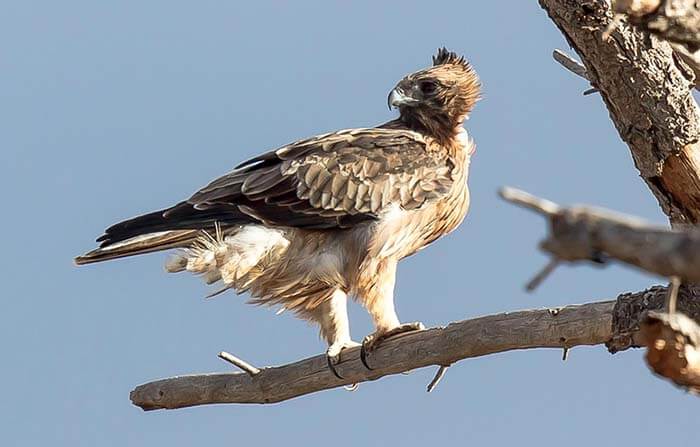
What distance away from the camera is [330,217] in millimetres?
7809

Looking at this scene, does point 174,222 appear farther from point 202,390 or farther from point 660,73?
point 660,73

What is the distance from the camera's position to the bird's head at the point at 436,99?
8.28 m

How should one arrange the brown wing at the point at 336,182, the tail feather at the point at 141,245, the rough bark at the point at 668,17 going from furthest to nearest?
the brown wing at the point at 336,182, the tail feather at the point at 141,245, the rough bark at the point at 668,17

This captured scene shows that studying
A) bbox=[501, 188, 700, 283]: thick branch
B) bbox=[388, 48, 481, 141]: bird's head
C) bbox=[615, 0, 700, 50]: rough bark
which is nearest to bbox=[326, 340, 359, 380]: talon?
bbox=[388, 48, 481, 141]: bird's head

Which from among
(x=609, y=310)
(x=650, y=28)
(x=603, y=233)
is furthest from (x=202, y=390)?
(x=603, y=233)

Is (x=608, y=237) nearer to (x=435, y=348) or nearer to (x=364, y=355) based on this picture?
(x=435, y=348)

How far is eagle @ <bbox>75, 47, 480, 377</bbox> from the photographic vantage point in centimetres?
752

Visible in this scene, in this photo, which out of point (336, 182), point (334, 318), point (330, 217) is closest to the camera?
point (334, 318)

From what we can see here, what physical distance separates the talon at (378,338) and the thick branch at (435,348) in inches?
1.6

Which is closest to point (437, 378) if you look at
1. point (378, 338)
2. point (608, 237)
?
point (378, 338)

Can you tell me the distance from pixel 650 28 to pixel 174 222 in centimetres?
474

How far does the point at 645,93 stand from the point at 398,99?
2781mm

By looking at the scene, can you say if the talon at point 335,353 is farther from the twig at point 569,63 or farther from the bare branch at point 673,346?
the bare branch at point 673,346

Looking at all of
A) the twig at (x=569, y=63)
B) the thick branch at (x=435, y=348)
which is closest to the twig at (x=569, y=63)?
the twig at (x=569, y=63)
